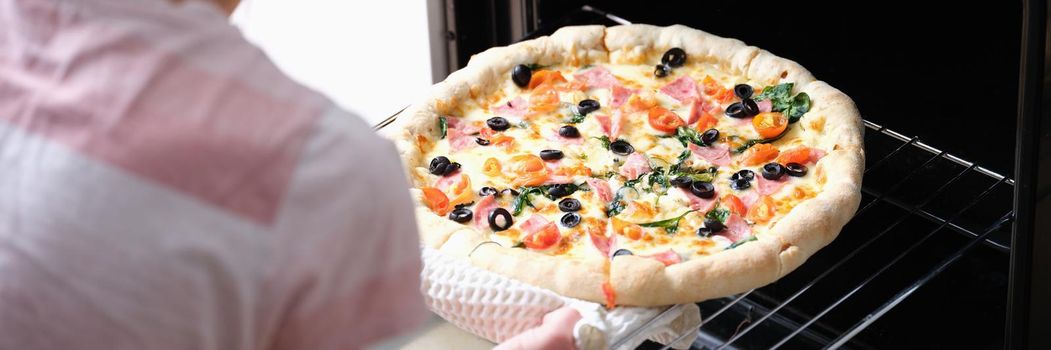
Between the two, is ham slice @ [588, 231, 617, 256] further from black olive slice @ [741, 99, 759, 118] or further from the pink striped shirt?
the pink striped shirt

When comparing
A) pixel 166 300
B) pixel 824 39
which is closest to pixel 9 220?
pixel 166 300

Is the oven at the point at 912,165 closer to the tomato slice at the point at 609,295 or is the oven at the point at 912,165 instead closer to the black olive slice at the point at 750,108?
the black olive slice at the point at 750,108

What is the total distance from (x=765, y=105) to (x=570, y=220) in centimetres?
35

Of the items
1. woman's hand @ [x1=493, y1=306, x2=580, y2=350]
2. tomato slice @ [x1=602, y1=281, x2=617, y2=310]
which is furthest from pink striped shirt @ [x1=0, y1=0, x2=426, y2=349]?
tomato slice @ [x1=602, y1=281, x2=617, y2=310]

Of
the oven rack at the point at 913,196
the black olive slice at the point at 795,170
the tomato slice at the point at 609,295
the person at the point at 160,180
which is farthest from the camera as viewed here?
the oven rack at the point at 913,196

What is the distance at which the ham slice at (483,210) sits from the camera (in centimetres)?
148

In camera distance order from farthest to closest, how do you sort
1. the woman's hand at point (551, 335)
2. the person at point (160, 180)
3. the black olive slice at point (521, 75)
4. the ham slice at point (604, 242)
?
the black olive slice at point (521, 75) < the ham slice at point (604, 242) < the woman's hand at point (551, 335) < the person at point (160, 180)

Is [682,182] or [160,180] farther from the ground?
[160,180]

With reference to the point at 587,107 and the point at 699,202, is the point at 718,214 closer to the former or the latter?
the point at 699,202

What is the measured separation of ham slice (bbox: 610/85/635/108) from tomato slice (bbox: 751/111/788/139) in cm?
17

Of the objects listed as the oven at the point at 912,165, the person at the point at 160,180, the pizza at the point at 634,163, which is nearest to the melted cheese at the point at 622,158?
the pizza at the point at 634,163

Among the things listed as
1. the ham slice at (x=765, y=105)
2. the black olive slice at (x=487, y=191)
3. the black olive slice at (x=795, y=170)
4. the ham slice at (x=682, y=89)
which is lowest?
the black olive slice at (x=487, y=191)

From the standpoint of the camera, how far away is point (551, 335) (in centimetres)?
125

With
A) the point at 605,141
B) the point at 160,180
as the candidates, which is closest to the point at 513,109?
the point at 605,141
